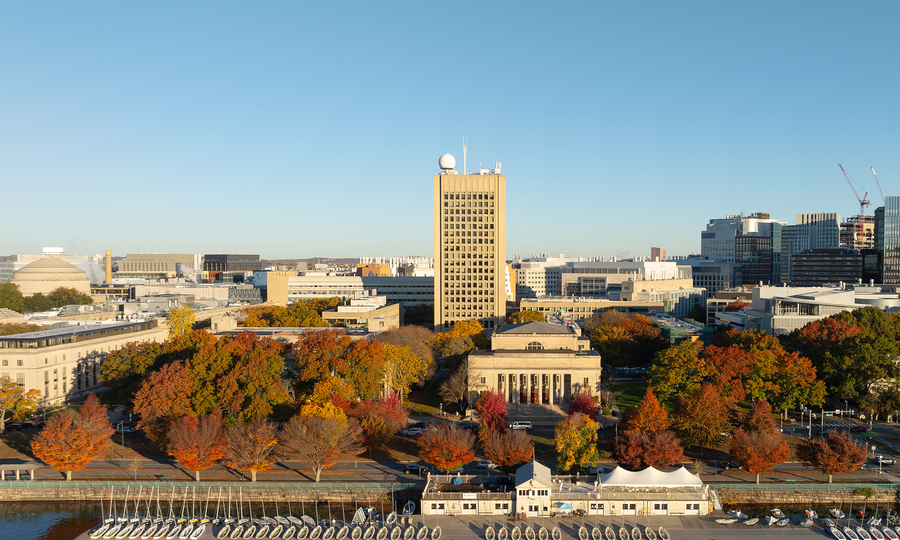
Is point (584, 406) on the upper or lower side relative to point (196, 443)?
upper

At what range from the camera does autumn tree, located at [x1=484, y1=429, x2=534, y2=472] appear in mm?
53812

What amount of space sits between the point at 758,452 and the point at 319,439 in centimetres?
3559

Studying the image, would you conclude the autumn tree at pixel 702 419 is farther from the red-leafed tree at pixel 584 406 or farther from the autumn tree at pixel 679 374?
the red-leafed tree at pixel 584 406

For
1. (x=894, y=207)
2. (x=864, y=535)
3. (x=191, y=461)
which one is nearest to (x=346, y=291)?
(x=191, y=461)

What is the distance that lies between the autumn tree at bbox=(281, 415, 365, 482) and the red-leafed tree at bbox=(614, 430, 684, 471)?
72.3 feet

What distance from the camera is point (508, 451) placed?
176 feet

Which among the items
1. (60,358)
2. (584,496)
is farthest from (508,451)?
(60,358)

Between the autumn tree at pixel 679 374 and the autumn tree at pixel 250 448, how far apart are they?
39.6 m

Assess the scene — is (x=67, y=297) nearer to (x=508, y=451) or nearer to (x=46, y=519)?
(x=46, y=519)

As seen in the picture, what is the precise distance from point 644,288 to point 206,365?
115 metres

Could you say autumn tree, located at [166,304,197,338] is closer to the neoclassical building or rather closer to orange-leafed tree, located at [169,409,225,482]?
orange-leafed tree, located at [169,409,225,482]

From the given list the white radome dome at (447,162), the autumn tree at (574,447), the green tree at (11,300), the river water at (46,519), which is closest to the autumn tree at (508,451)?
the autumn tree at (574,447)

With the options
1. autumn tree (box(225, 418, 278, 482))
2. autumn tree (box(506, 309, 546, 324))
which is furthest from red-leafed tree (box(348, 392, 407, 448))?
autumn tree (box(506, 309, 546, 324))

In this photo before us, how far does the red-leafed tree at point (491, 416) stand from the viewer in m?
58.8
